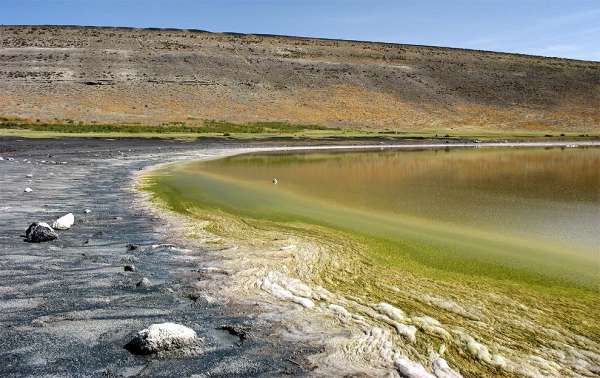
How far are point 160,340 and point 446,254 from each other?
639 cm

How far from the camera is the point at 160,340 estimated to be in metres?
5.22

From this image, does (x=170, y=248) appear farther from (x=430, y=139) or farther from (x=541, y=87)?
(x=541, y=87)

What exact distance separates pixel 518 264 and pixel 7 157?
27.2 m

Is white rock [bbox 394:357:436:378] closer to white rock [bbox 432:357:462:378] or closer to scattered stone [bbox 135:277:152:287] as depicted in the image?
white rock [bbox 432:357:462:378]

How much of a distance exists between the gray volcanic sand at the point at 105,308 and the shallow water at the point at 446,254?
3.54 feet

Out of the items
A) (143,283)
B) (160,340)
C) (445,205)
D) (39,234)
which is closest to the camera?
(160,340)

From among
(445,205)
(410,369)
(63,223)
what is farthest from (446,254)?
(63,223)

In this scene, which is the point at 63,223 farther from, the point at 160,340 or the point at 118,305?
the point at 160,340

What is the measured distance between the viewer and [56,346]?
534 centimetres

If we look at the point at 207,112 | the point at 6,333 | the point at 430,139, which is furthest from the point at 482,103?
the point at 6,333

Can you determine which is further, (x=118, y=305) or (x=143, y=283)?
(x=143, y=283)

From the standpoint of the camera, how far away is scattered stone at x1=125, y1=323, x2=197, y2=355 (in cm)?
519

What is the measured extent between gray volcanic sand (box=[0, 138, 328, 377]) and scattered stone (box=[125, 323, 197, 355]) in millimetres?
107

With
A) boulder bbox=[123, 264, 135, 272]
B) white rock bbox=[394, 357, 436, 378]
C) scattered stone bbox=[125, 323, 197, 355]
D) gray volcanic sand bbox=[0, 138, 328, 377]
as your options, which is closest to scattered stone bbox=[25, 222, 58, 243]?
gray volcanic sand bbox=[0, 138, 328, 377]
